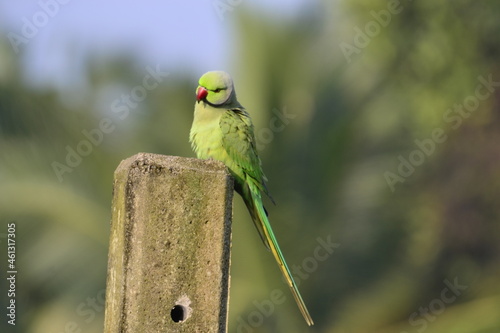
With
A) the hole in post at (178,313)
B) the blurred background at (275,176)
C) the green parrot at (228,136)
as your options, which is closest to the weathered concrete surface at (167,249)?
the hole in post at (178,313)

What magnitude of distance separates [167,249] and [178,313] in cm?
36

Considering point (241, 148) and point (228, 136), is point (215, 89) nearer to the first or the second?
point (228, 136)

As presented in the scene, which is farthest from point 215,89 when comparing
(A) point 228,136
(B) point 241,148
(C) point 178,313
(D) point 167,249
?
(C) point 178,313

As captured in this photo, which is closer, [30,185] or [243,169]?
[243,169]

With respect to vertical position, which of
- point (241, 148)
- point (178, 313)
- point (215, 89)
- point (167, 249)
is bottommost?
point (178, 313)

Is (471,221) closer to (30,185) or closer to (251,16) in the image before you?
(251,16)

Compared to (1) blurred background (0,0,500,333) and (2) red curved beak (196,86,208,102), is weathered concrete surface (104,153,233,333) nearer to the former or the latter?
(2) red curved beak (196,86,208,102)

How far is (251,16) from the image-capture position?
43.1 feet

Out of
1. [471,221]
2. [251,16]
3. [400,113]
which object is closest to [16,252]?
[251,16]

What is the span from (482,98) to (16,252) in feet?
47.4

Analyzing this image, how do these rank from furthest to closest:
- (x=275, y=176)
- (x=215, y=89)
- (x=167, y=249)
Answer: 1. (x=275, y=176)
2. (x=215, y=89)
3. (x=167, y=249)

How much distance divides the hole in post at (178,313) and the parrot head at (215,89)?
277 cm

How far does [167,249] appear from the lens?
4734 millimetres

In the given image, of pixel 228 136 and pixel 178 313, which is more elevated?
pixel 228 136
